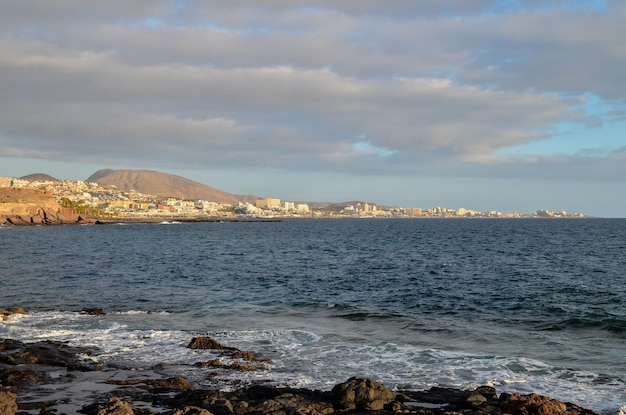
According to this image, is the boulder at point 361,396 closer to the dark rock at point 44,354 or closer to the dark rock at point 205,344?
the dark rock at point 205,344

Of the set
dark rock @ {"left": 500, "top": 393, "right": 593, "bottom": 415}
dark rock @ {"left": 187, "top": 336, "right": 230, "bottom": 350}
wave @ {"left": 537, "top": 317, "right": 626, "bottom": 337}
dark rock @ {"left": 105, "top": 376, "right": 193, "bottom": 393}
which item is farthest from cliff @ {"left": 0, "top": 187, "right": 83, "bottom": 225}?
dark rock @ {"left": 500, "top": 393, "right": 593, "bottom": 415}

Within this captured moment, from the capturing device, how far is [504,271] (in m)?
56.1

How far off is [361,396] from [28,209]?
19166 cm

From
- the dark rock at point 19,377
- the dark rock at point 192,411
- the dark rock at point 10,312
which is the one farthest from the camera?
the dark rock at point 10,312

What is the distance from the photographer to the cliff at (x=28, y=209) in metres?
176

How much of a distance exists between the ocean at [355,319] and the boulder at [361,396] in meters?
2.72

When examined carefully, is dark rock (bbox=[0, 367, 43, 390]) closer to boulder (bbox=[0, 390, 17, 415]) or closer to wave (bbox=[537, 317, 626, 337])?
boulder (bbox=[0, 390, 17, 415])

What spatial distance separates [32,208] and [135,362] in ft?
606

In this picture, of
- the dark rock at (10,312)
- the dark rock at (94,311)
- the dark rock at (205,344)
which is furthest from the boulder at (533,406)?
the dark rock at (10,312)

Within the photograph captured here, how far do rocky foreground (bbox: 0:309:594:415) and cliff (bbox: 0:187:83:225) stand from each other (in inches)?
7019

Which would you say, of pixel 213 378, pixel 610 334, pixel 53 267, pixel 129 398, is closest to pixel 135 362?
pixel 213 378

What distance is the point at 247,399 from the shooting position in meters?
14.9

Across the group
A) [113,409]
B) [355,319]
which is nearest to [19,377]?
[113,409]

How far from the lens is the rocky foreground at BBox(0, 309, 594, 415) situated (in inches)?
539
